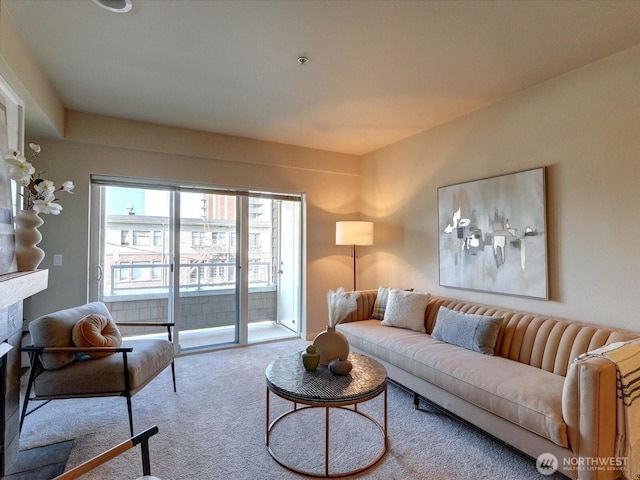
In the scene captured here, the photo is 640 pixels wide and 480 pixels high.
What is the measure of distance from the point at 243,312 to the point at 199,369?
0.92 m

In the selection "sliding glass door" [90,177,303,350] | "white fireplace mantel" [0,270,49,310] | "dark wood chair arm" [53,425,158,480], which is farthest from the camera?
"sliding glass door" [90,177,303,350]

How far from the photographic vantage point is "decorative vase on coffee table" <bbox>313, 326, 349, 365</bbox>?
222 centimetres

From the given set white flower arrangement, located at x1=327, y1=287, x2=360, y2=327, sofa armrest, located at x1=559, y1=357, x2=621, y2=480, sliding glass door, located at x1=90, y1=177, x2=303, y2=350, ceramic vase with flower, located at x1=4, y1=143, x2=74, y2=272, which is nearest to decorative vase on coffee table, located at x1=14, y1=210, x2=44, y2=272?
ceramic vase with flower, located at x1=4, y1=143, x2=74, y2=272

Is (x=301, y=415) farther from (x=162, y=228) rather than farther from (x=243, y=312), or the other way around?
(x=162, y=228)

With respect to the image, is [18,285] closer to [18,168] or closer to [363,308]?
[18,168]

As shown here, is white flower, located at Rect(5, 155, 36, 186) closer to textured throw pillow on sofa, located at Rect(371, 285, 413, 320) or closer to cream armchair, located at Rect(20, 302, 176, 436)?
cream armchair, located at Rect(20, 302, 176, 436)

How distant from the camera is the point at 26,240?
2.05m

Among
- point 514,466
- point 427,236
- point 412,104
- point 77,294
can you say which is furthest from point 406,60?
point 77,294

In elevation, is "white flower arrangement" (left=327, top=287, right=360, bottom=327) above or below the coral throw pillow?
above

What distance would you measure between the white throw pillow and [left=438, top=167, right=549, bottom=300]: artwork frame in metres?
0.41

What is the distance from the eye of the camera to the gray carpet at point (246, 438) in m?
1.91

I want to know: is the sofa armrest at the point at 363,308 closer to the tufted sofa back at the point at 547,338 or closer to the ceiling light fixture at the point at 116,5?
the tufted sofa back at the point at 547,338

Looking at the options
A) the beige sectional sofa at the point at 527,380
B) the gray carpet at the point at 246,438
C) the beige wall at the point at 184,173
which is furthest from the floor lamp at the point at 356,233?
the gray carpet at the point at 246,438

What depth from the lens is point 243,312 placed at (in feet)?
13.8
